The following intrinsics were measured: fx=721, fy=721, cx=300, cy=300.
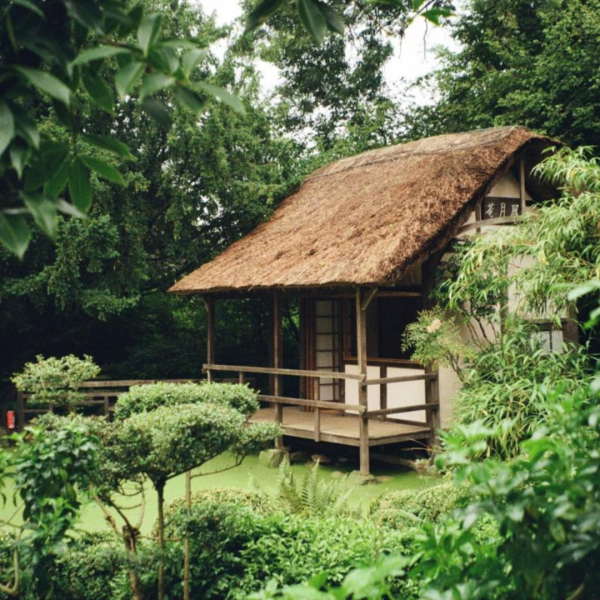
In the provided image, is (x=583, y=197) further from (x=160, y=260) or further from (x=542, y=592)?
(x=160, y=260)

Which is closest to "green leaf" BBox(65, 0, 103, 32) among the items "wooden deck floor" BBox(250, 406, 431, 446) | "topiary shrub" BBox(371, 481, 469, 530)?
"topiary shrub" BBox(371, 481, 469, 530)

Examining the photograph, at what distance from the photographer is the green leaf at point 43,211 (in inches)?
47.9

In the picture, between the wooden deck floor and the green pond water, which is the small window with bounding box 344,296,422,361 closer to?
the wooden deck floor

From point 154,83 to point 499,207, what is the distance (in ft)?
27.9

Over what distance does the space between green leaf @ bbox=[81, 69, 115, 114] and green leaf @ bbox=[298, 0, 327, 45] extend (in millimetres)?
378

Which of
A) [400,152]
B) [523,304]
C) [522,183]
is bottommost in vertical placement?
[523,304]

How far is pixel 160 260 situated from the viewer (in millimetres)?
11961

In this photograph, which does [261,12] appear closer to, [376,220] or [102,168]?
[102,168]

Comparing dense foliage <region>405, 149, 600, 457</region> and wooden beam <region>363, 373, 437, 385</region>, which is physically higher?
dense foliage <region>405, 149, 600, 457</region>

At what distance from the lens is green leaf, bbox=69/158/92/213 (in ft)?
4.21

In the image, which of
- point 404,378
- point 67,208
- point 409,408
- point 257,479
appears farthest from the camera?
point 409,408

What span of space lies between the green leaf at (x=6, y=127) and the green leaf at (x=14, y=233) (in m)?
0.13

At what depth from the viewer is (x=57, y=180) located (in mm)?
1273

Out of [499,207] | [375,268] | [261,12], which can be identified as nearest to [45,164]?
[261,12]
